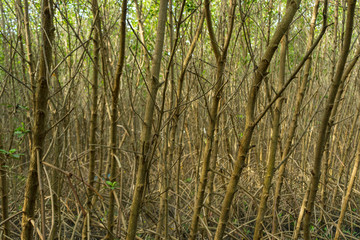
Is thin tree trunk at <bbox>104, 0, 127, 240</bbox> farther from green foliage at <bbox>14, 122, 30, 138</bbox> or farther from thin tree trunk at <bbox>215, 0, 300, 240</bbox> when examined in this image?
thin tree trunk at <bbox>215, 0, 300, 240</bbox>

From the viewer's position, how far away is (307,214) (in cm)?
136

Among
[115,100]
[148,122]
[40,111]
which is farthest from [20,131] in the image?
[148,122]

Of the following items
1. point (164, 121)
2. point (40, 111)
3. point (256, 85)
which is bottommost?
point (164, 121)

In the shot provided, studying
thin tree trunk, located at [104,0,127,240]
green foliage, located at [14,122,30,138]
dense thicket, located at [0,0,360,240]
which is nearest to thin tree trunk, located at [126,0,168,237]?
dense thicket, located at [0,0,360,240]

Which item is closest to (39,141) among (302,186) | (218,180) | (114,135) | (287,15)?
(114,135)

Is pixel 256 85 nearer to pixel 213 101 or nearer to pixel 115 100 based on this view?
pixel 213 101

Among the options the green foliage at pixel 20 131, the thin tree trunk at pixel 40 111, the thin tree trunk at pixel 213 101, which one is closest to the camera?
the thin tree trunk at pixel 40 111

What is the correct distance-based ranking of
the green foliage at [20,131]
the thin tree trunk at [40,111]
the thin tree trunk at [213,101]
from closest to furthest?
the thin tree trunk at [40,111], the green foliage at [20,131], the thin tree trunk at [213,101]

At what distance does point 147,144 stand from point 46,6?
2.02 ft

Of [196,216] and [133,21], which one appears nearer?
[196,216]

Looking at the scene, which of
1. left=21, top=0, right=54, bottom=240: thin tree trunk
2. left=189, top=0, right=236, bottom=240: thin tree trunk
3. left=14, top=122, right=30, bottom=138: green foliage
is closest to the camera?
left=21, top=0, right=54, bottom=240: thin tree trunk

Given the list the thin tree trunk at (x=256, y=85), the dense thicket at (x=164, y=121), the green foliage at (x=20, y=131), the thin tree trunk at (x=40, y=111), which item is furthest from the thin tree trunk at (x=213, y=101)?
the green foliage at (x=20, y=131)

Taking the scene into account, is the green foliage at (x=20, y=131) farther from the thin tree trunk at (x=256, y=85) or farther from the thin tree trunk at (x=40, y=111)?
the thin tree trunk at (x=256, y=85)

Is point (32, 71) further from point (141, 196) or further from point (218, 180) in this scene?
point (218, 180)
